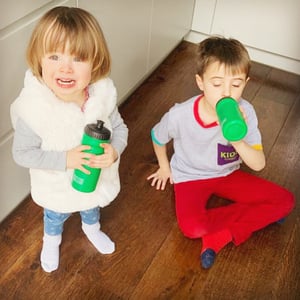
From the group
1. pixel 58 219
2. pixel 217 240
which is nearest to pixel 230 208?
pixel 217 240

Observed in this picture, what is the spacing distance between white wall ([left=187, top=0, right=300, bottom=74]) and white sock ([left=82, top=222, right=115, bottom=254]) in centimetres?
119

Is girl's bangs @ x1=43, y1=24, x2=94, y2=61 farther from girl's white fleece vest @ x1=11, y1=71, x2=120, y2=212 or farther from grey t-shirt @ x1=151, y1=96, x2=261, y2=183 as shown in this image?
grey t-shirt @ x1=151, y1=96, x2=261, y2=183

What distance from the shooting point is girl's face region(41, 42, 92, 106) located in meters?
0.96

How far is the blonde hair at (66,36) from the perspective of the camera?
A: 0.94 m

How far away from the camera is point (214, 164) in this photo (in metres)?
1.42

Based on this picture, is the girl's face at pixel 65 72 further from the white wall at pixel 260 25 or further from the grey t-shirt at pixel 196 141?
the white wall at pixel 260 25

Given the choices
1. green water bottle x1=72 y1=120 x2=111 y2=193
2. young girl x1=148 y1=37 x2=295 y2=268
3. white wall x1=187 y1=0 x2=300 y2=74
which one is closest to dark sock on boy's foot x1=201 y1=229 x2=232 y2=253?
young girl x1=148 y1=37 x2=295 y2=268

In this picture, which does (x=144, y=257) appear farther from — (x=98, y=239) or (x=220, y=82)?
(x=220, y=82)

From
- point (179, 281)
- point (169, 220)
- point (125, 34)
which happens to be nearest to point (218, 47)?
point (125, 34)

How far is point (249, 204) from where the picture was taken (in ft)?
4.78

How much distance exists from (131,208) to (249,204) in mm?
360

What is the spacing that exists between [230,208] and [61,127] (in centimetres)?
65

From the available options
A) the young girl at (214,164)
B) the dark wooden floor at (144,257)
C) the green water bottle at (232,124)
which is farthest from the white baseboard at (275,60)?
the green water bottle at (232,124)

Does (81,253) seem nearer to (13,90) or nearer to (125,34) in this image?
(13,90)
